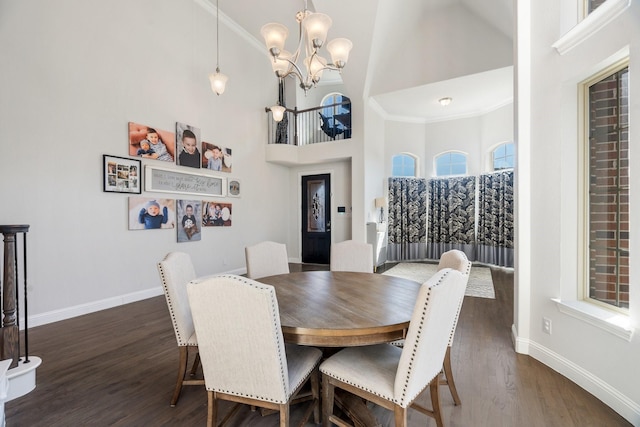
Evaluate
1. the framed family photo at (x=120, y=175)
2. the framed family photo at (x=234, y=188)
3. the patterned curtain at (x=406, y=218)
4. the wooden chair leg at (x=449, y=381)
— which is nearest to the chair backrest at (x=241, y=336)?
the wooden chair leg at (x=449, y=381)

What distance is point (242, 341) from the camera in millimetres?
1274

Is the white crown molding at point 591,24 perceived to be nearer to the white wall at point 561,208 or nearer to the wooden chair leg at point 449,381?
the white wall at point 561,208

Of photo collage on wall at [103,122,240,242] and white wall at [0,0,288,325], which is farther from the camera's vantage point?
photo collage on wall at [103,122,240,242]

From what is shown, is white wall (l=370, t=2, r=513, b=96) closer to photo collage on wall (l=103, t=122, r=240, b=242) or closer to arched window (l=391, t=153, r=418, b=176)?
arched window (l=391, t=153, r=418, b=176)

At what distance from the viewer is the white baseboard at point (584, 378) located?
170 centimetres

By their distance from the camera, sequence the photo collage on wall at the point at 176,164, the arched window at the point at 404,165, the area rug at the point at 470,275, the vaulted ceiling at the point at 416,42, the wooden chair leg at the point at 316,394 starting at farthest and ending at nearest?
1. the arched window at the point at 404,165
2. the vaulted ceiling at the point at 416,42
3. the area rug at the point at 470,275
4. the photo collage on wall at the point at 176,164
5. the wooden chair leg at the point at 316,394

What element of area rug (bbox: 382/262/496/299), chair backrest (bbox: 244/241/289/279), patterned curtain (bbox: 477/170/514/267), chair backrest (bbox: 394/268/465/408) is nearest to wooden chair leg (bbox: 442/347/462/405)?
chair backrest (bbox: 394/268/465/408)

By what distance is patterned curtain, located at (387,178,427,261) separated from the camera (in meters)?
7.20

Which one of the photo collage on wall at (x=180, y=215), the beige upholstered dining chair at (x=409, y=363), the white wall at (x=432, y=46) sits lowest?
the beige upholstered dining chair at (x=409, y=363)

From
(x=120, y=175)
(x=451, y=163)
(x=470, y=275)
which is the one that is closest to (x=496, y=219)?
(x=470, y=275)

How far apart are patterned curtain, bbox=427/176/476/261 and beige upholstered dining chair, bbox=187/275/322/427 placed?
261 inches

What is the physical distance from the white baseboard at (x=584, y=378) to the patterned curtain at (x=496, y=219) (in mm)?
4233

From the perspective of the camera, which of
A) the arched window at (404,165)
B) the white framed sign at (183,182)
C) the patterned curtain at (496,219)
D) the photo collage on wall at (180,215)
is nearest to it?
the photo collage on wall at (180,215)

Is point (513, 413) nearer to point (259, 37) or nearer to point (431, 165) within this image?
point (431, 165)
